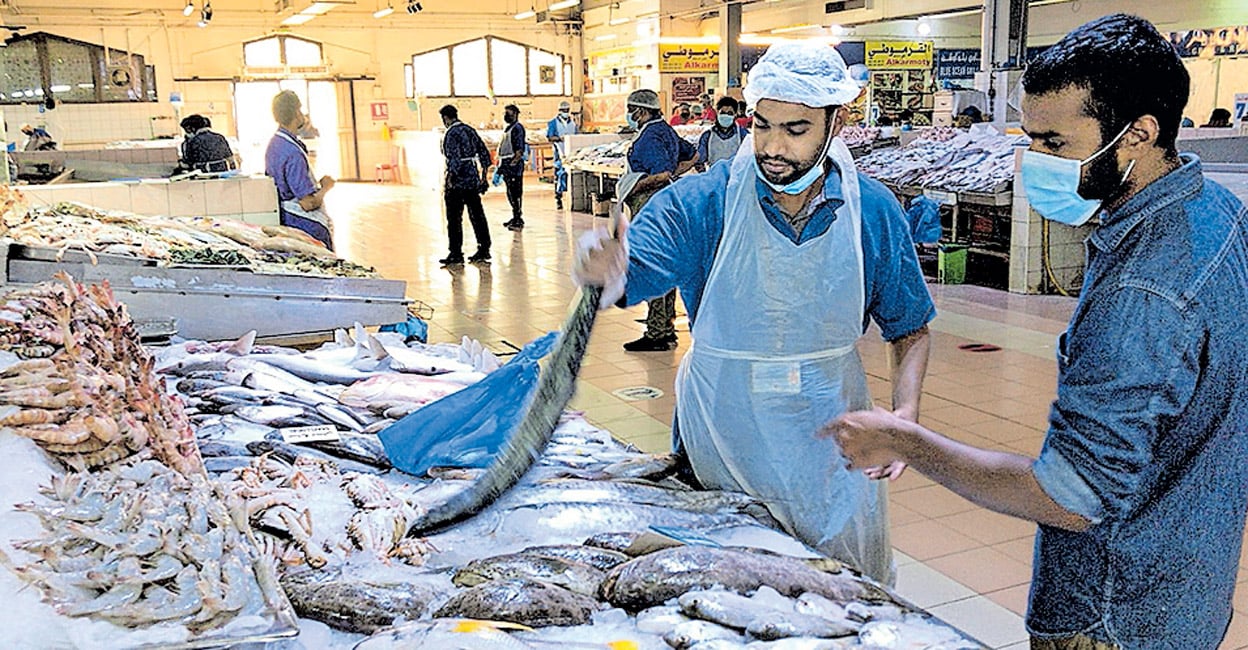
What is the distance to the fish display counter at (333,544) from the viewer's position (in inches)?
75.9

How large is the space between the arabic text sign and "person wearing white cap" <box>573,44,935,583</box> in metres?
19.0

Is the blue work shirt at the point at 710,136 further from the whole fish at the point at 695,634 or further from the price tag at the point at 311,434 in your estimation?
the whole fish at the point at 695,634

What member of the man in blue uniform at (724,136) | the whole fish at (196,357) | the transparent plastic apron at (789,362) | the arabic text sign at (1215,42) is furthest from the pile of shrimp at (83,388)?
the arabic text sign at (1215,42)

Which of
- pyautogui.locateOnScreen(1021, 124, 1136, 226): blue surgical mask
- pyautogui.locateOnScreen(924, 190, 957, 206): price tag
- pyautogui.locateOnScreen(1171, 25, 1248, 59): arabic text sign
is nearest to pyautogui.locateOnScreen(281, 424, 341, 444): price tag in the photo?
pyautogui.locateOnScreen(1021, 124, 1136, 226): blue surgical mask

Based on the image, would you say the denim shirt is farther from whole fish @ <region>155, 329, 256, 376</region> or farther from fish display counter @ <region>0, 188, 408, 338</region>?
fish display counter @ <region>0, 188, 408, 338</region>

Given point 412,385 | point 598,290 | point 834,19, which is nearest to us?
point 598,290

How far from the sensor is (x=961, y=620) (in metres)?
3.84

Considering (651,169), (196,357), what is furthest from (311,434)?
(651,169)

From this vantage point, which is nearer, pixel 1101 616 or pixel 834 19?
pixel 1101 616

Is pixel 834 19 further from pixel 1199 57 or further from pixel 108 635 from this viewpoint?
pixel 108 635

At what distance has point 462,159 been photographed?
43.3 feet

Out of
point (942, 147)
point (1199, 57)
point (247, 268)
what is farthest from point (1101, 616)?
point (1199, 57)

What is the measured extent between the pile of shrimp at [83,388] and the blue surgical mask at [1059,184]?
86.8 inches

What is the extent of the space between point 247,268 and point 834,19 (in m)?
19.0
